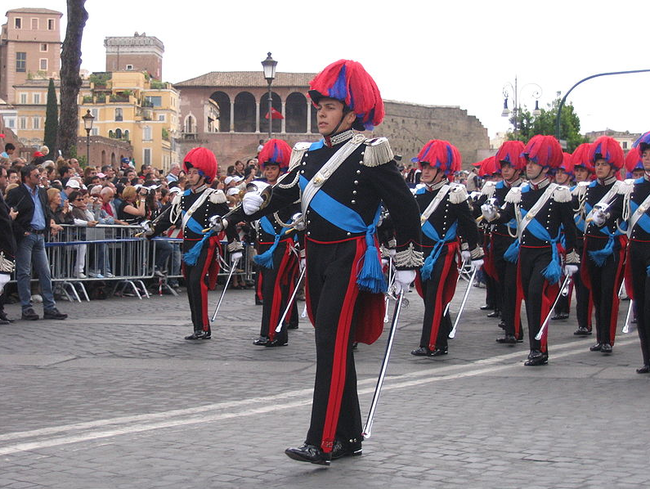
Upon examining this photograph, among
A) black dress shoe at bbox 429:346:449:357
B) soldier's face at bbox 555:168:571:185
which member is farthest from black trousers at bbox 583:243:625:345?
soldier's face at bbox 555:168:571:185

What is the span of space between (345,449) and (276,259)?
19.1ft

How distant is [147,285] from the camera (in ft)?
63.7

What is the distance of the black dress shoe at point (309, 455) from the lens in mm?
6246

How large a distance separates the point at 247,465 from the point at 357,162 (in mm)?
1823

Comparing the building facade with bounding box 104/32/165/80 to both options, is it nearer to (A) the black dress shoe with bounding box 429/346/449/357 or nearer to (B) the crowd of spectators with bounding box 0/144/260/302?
(B) the crowd of spectators with bounding box 0/144/260/302

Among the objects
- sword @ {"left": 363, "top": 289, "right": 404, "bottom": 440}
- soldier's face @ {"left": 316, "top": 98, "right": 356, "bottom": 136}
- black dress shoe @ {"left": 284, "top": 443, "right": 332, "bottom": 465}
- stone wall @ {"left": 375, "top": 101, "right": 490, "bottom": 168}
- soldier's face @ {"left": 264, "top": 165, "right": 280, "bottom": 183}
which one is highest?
stone wall @ {"left": 375, "top": 101, "right": 490, "bottom": 168}

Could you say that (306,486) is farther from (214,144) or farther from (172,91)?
(172,91)

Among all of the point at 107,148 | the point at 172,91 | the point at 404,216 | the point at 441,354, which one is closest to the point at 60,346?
the point at 441,354

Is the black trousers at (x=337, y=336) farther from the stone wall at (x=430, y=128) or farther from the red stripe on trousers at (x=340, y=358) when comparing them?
the stone wall at (x=430, y=128)

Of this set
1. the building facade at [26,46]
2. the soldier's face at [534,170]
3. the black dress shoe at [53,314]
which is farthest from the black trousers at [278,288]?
the building facade at [26,46]

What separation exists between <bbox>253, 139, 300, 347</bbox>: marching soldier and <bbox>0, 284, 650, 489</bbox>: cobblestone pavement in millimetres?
350

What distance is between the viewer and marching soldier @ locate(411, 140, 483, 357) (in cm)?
1133

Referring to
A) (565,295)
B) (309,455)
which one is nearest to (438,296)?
(565,295)

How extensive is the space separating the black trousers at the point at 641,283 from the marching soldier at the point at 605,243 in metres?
0.75
